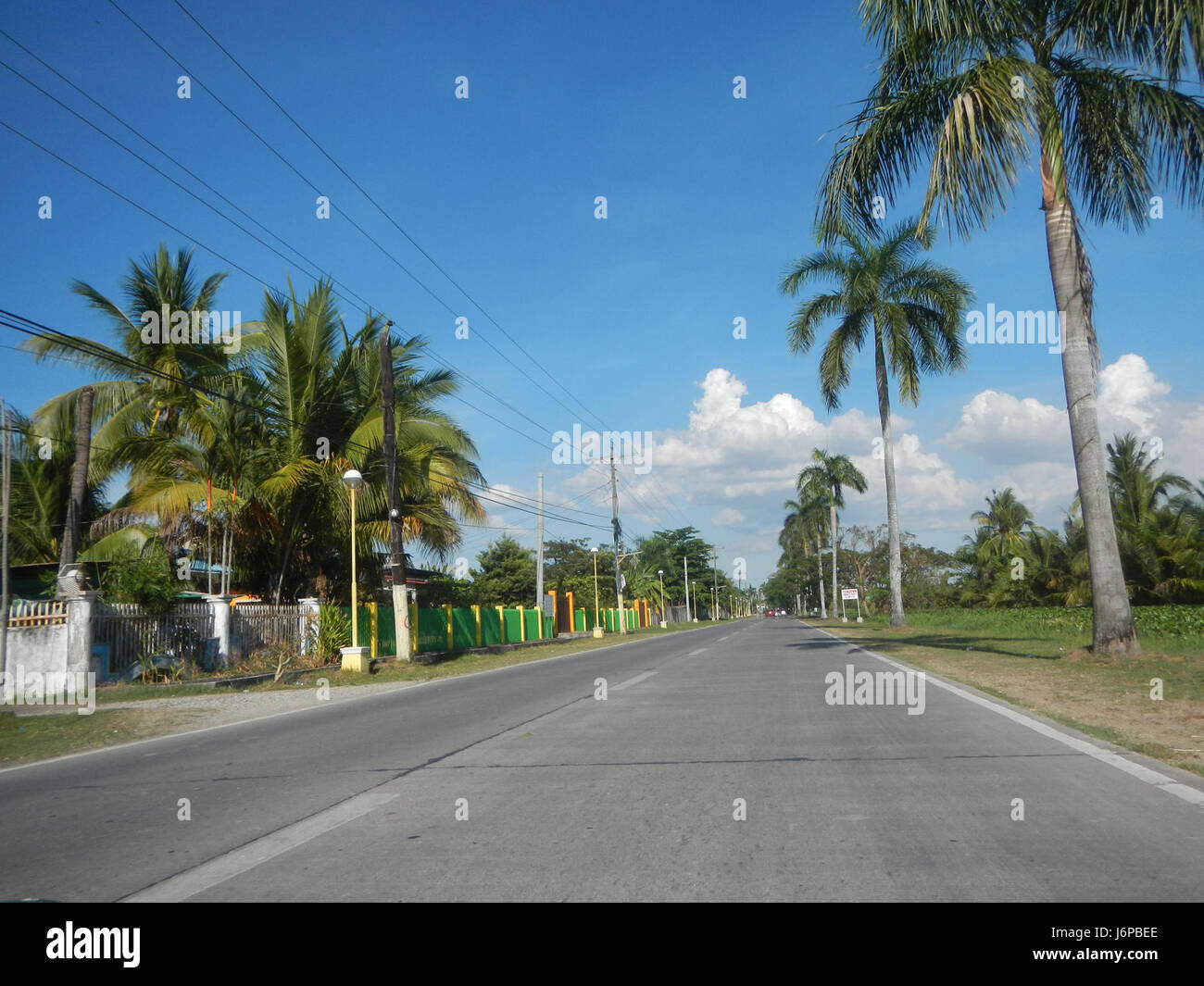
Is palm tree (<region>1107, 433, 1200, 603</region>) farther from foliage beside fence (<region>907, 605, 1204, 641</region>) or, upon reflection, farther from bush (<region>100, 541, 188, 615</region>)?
bush (<region>100, 541, 188, 615</region>)

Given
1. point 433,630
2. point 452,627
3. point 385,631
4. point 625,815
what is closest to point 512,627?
point 452,627

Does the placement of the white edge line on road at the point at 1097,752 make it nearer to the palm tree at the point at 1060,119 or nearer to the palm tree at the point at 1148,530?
the palm tree at the point at 1060,119

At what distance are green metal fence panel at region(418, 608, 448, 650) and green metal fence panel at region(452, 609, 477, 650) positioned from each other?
75 cm


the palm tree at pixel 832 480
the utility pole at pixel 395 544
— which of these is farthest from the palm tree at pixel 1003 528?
the utility pole at pixel 395 544

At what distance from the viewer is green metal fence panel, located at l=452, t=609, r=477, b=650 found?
31828 mm

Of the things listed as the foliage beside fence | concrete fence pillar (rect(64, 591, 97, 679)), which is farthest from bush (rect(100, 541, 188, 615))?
the foliage beside fence

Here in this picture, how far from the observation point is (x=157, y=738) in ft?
35.6

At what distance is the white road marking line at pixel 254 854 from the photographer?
4449 mm

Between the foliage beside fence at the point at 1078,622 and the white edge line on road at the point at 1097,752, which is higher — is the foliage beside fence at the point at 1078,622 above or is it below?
below

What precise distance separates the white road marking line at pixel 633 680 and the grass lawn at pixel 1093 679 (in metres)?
5.05

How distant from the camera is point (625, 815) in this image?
569 cm
